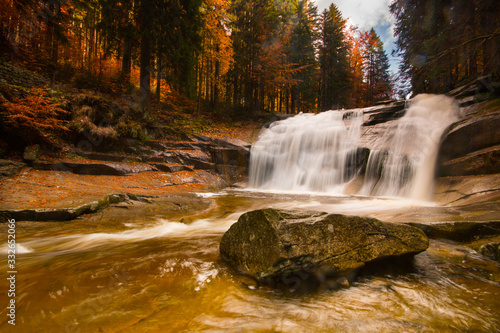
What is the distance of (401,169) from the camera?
28.6ft

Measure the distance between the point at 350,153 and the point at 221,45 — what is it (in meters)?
13.0

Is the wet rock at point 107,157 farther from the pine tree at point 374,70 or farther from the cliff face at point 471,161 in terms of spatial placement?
the pine tree at point 374,70

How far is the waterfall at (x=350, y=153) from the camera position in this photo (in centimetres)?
854

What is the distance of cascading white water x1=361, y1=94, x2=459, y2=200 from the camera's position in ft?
26.3

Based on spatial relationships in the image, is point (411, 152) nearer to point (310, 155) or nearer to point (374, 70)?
point (310, 155)

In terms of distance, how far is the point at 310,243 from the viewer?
243 cm

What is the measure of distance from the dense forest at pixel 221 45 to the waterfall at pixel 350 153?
2160 millimetres

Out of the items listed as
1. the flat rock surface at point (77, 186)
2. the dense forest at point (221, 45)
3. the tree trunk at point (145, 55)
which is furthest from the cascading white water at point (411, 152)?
the tree trunk at point (145, 55)

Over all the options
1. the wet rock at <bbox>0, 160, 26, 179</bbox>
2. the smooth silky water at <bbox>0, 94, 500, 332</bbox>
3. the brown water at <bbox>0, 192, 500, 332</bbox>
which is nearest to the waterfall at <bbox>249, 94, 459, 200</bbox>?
the smooth silky water at <bbox>0, 94, 500, 332</bbox>

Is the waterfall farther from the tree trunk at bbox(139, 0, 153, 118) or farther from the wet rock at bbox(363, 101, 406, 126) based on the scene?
the tree trunk at bbox(139, 0, 153, 118)

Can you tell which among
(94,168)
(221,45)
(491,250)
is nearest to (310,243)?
(491,250)

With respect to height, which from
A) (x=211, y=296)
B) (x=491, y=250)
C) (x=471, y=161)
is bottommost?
(x=211, y=296)

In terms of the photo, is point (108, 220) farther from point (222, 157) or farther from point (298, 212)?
point (222, 157)

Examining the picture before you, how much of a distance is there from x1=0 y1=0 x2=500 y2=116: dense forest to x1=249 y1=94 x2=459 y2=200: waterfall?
7.09 ft
